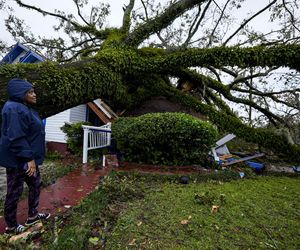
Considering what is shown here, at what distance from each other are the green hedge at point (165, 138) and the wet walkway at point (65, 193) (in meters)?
1.56

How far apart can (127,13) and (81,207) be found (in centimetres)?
746

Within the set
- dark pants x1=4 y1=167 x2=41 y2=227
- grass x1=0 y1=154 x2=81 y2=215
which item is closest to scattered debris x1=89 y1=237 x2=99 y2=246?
dark pants x1=4 y1=167 x2=41 y2=227

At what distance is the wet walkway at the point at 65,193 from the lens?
310 centimetres

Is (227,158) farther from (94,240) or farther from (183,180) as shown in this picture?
(94,240)

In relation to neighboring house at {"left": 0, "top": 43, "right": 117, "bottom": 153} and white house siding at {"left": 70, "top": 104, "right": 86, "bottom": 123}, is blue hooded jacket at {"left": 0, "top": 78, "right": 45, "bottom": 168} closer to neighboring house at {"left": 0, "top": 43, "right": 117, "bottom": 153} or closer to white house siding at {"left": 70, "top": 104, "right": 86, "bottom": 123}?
neighboring house at {"left": 0, "top": 43, "right": 117, "bottom": 153}

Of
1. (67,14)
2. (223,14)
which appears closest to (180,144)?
(223,14)

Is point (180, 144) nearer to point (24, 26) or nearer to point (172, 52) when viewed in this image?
point (172, 52)

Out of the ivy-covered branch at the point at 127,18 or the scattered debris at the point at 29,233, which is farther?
the ivy-covered branch at the point at 127,18

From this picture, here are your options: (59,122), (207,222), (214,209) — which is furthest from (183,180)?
(59,122)

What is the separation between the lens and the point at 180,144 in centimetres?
680

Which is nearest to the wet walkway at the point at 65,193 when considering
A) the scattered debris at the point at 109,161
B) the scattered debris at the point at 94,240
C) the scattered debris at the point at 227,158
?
the scattered debris at the point at 109,161

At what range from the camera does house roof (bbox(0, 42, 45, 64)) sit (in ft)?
34.5

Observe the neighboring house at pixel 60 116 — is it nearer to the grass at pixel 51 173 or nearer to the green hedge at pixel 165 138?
the grass at pixel 51 173

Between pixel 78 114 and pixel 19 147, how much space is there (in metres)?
8.91
